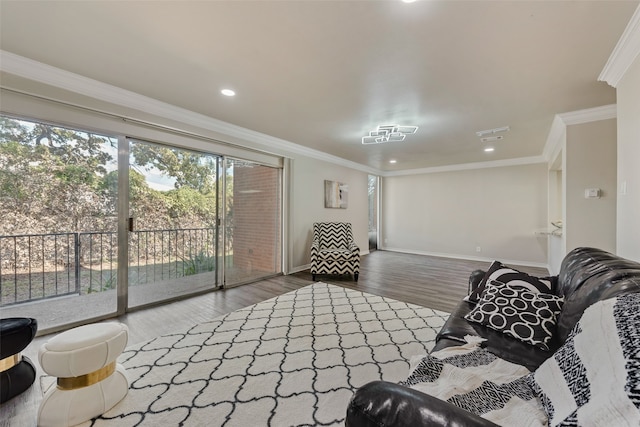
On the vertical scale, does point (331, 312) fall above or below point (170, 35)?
below

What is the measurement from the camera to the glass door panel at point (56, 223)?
2.27 meters

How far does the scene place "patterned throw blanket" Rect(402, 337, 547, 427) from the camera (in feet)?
2.67

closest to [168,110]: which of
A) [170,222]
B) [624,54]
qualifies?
[170,222]

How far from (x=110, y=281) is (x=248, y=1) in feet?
9.94

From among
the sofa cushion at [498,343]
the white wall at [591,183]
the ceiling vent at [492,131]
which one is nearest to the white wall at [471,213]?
the ceiling vent at [492,131]

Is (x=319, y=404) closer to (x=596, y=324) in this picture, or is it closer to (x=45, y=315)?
(x=596, y=324)

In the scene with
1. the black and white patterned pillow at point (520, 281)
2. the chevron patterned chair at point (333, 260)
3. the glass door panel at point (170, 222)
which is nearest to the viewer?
the black and white patterned pillow at point (520, 281)

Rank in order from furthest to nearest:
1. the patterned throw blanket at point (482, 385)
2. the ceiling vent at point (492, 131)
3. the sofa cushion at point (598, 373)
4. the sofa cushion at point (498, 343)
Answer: the ceiling vent at point (492, 131) → the sofa cushion at point (498, 343) → the patterned throw blanket at point (482, 385) → the sofa cushion at point (598, 373)

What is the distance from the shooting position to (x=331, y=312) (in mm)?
2900

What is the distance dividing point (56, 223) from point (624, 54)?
501 centimetres

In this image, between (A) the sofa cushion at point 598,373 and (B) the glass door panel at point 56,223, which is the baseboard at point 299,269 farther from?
(A) the sofa cushion at point 598,373

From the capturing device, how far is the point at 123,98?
2.68 metres

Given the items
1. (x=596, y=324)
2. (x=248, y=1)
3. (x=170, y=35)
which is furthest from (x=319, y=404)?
(x=170, y=35)

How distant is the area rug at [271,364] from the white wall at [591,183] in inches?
76.6
